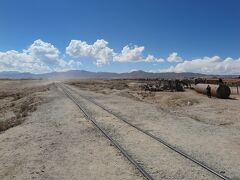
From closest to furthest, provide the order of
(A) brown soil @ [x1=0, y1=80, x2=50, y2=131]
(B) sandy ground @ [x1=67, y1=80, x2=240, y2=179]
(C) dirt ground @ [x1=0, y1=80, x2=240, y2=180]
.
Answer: (C) dirt ground @ [x1=0, y1=80, x2=240, y2=180] → (B) sandy ground @ [x1=67, y1=80, x2=240, y2=179] → (A) brown soil @ [x1=0, y1=80, x2=50, y2=131]

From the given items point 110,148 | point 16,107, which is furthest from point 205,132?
point 16,107

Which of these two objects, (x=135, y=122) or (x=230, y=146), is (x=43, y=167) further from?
(x=135, y=122)

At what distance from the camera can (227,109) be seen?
24172mm

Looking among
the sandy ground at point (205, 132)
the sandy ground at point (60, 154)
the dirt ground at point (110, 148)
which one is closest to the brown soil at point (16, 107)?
the dirt ground at point (110, 148)

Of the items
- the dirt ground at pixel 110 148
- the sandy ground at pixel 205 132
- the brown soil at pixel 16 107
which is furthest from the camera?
the brown soil at pixel 16 107

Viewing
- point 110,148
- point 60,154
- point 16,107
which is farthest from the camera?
point 16,107

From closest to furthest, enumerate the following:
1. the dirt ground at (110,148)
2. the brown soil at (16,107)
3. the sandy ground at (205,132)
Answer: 1. the dirt ground at (110,148)
2. the sandy ground at (205,132)
3. the brown soil at (16,107)

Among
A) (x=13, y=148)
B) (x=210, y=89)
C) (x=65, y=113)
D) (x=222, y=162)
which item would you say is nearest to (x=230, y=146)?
(x=222, y=162)

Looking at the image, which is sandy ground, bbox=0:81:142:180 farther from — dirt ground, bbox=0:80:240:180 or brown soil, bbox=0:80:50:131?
brown soil, bbox=0:80:50:131

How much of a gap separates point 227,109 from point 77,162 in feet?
53.5

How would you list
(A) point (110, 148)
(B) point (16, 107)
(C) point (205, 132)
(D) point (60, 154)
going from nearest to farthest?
(D) point (60, 154), (A) point (110, 148), (C) point (205, 132), (B) point (16, 107)

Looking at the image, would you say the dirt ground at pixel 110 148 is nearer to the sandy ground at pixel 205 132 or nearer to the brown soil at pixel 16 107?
the sandy ground at pixel 205 132

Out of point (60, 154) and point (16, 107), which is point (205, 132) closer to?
point (60, 154)

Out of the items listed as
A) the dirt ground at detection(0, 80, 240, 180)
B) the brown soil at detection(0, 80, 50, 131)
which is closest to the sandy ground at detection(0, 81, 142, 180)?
the dirt ground at detection(0, 80, 240, 180)
